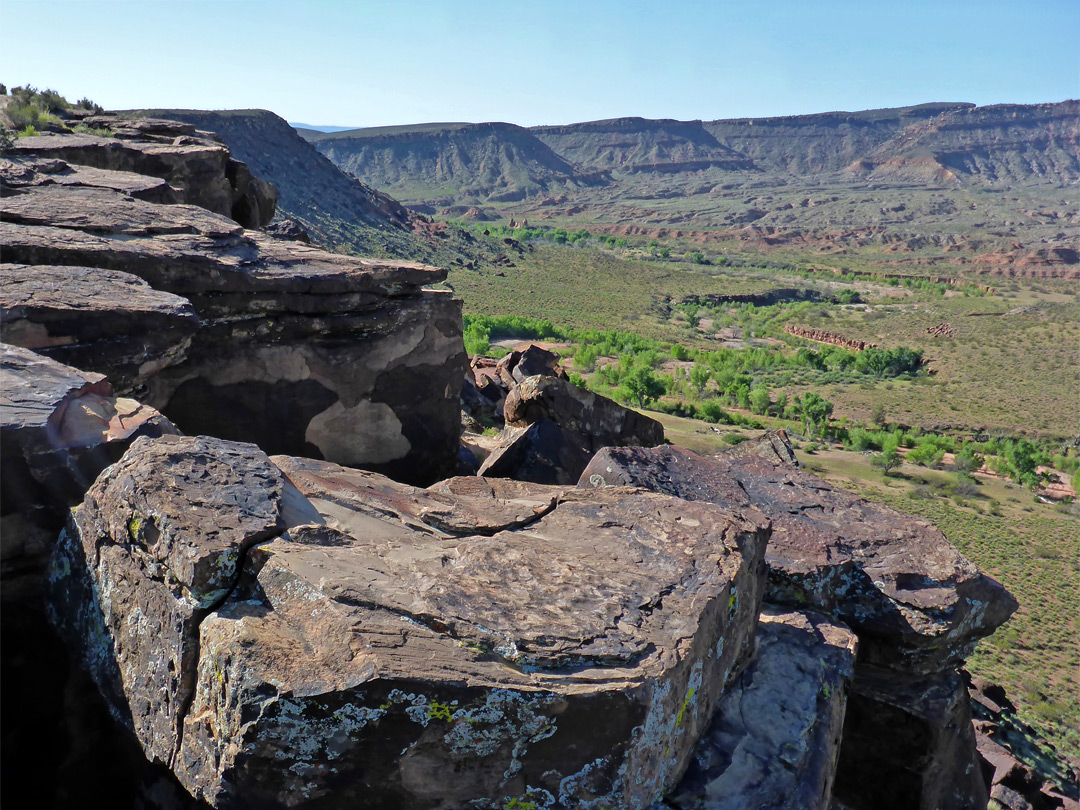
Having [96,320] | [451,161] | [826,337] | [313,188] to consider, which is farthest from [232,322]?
[451,161]

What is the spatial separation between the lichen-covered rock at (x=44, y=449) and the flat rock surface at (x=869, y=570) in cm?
362

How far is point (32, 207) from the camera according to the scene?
775 centimetres

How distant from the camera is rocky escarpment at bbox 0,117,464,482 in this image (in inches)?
241

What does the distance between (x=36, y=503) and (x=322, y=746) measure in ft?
8.36

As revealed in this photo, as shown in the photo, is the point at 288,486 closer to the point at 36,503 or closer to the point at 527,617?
the point at 36,503

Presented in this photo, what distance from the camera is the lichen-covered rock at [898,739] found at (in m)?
5.89

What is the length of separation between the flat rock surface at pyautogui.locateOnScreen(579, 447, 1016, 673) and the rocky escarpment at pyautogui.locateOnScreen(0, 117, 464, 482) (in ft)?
9.44

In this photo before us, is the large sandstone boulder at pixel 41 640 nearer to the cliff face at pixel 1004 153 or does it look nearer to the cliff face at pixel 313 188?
the cliff face at pixel 313 188

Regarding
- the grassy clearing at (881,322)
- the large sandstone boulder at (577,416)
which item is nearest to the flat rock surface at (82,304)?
the large sandstone boulder at (577,416)

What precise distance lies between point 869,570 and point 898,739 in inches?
49.6

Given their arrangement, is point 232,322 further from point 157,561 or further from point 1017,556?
point 1017,556

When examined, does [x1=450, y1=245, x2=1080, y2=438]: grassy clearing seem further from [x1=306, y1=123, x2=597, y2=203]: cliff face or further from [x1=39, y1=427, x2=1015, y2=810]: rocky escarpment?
[x1=306, y1=123, x2=597, y2=203]: cliff face

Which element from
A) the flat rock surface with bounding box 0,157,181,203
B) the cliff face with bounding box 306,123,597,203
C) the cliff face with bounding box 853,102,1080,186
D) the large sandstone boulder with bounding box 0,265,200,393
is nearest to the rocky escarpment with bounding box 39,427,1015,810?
the large sandstone boulder with bounding box 0,265,200,393

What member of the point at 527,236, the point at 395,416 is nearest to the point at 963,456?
the point at 395,416
